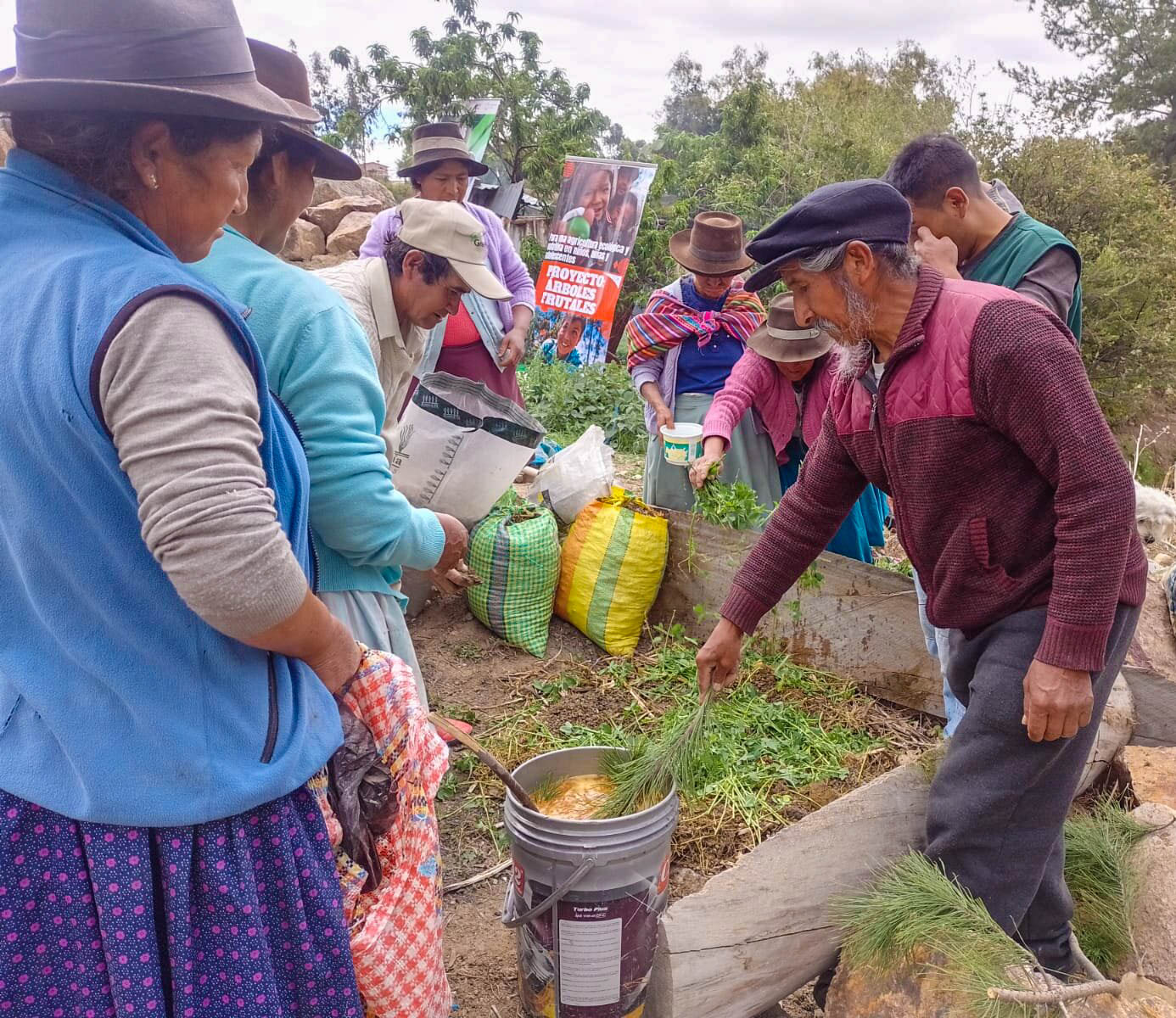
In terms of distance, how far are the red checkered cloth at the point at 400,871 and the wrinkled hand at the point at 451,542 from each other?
710 millimetres

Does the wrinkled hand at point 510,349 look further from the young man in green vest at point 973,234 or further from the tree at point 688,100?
the tree at point 688,100

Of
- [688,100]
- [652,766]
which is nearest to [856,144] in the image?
[652,766]

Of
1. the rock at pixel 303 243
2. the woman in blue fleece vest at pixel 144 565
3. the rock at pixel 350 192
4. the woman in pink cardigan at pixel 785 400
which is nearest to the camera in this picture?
the woman in blue fleece vest at pixel 144 565

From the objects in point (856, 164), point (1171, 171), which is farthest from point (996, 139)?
point (1171, 171)

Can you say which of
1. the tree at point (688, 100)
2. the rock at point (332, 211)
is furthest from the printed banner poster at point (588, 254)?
the tree at point (688, 100)

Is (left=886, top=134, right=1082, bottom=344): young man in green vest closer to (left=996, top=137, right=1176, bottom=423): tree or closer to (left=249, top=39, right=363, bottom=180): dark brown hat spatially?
(left=249, top=39, right=363, bottom=180): dark brown hat

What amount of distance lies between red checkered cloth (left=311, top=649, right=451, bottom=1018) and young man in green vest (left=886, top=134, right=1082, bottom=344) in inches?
85.3

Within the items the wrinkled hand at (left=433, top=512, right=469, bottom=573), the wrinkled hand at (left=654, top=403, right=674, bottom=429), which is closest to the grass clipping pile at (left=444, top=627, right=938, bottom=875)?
the wrinkled hand at (left=433, top=512, right=469, bottom=573)

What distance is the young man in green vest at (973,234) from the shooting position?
2953mm

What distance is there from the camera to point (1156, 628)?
390cm

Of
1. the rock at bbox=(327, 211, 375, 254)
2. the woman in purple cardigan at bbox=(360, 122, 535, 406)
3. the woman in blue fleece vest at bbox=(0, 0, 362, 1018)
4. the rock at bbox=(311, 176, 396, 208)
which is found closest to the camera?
the woman in blue fleece vest at bbox=(0, 0, 362, 1018)

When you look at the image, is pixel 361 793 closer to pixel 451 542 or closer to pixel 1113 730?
pixel 451 542

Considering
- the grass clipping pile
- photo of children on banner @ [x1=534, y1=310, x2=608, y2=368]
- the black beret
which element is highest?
the black beret

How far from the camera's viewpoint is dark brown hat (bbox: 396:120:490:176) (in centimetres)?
499
